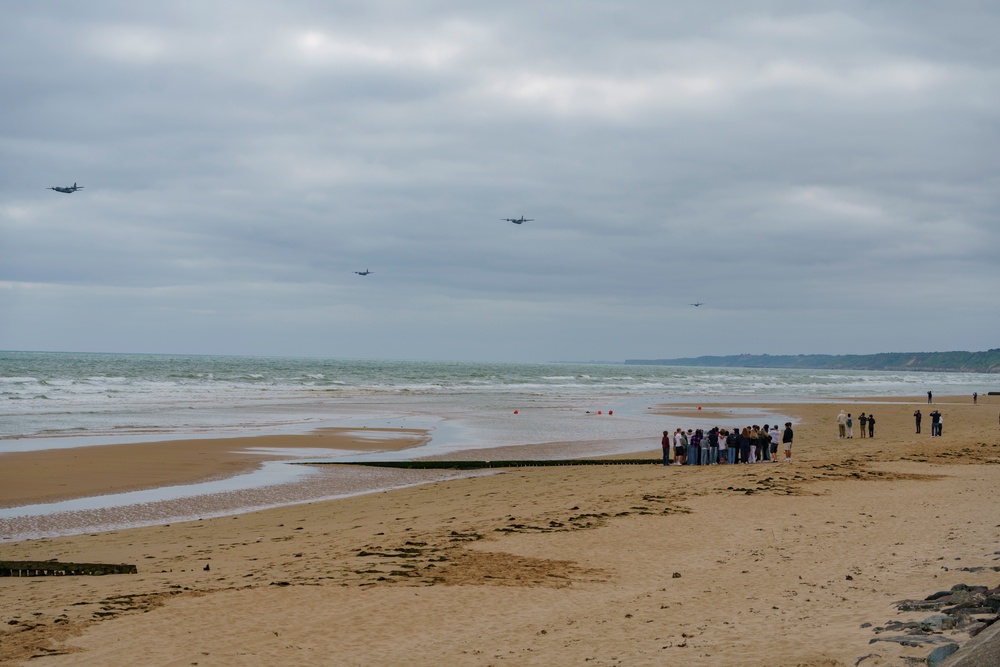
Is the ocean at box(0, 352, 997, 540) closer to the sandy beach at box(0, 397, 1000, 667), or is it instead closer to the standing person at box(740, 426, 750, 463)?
the sandy beach at box(0, 397, 1000, 667)

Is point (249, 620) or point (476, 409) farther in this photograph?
point (476, 409)

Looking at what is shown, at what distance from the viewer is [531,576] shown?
11031 millimetres

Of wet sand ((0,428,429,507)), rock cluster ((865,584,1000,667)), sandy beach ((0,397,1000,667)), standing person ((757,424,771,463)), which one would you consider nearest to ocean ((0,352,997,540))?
wet sand ((0,428,429,507))

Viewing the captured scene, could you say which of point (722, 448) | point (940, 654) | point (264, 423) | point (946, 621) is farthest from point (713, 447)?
point (264, 423)

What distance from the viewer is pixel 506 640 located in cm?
840

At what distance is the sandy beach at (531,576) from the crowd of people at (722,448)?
187 inches

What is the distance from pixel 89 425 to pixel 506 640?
32.5m

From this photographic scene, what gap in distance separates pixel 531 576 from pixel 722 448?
608 inches

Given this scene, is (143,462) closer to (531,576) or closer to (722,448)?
(722,448)

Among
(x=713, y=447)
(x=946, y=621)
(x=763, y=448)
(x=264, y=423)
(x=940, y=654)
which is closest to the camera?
(x=940, y=654)

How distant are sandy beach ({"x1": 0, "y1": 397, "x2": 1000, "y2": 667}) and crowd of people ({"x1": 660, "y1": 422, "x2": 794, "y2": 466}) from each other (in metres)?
4.75

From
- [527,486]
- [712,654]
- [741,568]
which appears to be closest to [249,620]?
[712,654]

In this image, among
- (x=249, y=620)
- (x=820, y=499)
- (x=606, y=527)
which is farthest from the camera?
(x=820, y=499)

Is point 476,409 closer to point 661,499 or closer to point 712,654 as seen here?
point 661,499
